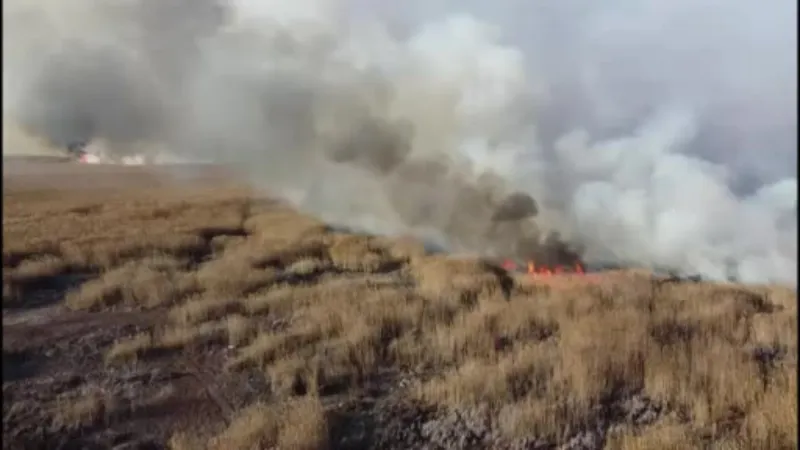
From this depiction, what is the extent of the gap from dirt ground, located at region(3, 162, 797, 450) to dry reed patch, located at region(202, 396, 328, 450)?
16mm

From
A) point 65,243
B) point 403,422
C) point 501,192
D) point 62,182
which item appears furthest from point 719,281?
point 62,182

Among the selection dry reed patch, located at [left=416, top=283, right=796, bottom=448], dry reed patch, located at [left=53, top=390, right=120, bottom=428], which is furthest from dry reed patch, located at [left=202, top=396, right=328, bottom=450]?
dry reed patch, located at [left=416, top=283, right=796, bottom=448]

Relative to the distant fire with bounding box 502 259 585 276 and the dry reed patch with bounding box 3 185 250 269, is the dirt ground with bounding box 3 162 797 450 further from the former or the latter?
the distant fire with bounding box 502 259 585 276

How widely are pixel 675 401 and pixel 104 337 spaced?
5653 millimetres

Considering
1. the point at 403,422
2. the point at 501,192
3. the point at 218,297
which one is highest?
the point at 501,192

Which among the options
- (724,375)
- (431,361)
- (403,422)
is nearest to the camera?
(403,422)

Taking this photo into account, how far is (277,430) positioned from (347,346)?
7.32 ft

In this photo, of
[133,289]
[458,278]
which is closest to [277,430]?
[133,289]

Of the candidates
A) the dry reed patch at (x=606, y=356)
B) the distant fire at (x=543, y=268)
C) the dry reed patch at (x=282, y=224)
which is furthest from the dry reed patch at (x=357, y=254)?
the dry reed patch at (x=606, y=356)

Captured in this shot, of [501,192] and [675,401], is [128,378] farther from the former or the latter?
[501,192]

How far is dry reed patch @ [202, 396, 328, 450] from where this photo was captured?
5633mm

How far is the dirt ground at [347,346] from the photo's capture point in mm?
6070

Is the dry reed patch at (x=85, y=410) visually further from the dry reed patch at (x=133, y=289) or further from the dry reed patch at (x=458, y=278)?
the dry reed patch at (x=458, y=278)

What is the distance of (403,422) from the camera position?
6.32 m
